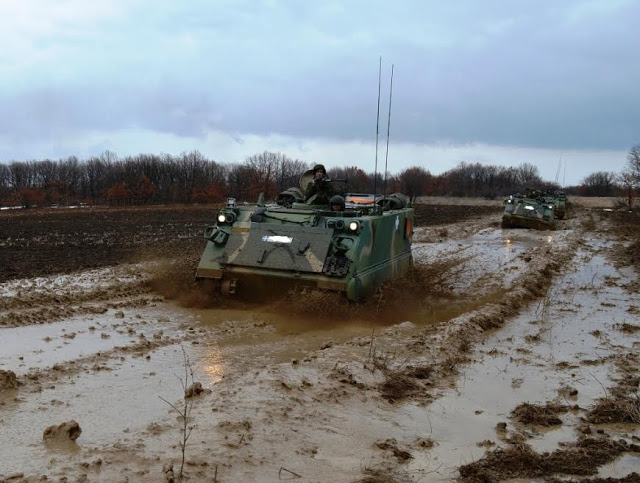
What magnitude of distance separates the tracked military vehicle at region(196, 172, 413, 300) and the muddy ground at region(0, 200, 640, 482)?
0.30m

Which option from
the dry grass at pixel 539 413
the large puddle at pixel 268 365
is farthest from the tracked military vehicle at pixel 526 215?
the dry grass at pixel 539 413

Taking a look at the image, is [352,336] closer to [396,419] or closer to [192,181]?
[396,419]

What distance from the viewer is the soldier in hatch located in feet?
38.6

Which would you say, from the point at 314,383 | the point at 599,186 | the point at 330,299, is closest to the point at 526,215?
the point at 330,299

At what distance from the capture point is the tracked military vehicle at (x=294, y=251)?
9.62 m

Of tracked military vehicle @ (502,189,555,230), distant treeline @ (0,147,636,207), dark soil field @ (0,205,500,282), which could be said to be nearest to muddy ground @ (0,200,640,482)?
dark soil field @ (0,205,500,282)

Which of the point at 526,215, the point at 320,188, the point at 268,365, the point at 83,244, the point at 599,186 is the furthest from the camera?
the point at 599,186

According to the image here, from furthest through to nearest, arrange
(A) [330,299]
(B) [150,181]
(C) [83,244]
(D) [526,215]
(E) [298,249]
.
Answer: (B) [150,181], (D) [526,215], (C) [83,244], (E) [298,249], (A) [330,299]

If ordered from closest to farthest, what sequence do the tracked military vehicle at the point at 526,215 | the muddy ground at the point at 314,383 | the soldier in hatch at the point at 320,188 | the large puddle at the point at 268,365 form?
the muddy ground at the point at 314,383 → the large puddle at the point at 268,365 → the soldier in hatch at the point at 320,188 → the tracked military vehicle at the point at 526,215

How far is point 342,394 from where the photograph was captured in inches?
232

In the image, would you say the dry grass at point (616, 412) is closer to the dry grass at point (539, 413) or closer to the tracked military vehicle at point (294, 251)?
the dry grass at point (539, 413)

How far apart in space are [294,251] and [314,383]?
3.99 metres

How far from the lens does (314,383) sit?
20.0 feet

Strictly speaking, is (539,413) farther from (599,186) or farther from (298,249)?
(599,186)
